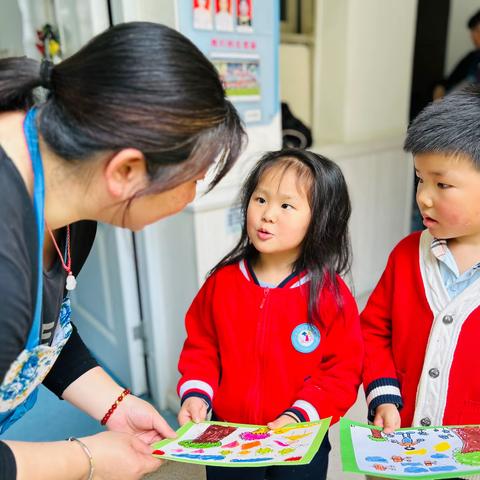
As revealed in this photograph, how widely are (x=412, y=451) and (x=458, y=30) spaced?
376cm

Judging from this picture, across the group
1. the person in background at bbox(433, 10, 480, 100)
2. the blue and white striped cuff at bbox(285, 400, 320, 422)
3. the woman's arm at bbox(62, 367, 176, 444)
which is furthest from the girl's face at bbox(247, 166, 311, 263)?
the person in background at bbox(433, 10, 480, 100)

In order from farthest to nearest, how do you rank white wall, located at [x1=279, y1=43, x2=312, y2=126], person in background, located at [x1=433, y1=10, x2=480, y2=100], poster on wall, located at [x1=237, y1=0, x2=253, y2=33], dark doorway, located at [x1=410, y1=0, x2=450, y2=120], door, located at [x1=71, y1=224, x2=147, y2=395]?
dark doorway, located at [x1=410, y1=0, x2=450, y2=120], person in background, located at [x1=433, y1=10, x2=480, y2=100], white wall, located at [x1=279, y1=43, x2=312, y2=126], door, located at [x1=71, y1=224, x2=147, y2=395], poster on wall, located at [x1=237, y1=0, x2=253, y2=33]

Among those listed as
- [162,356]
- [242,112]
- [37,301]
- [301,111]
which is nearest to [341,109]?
[301,111]

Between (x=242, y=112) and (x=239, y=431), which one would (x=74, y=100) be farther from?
(x=242, y=112)

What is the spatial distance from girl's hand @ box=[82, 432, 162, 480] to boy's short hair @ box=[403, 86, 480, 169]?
0.72 meters

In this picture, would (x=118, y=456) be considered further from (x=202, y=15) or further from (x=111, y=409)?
(x=202, y=15)

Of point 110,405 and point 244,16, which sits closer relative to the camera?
point 110,405

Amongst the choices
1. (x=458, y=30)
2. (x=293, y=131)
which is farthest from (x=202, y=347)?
(x=458, y=30)

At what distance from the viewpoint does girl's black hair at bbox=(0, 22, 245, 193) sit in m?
0.60

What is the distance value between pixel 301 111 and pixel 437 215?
1.87m

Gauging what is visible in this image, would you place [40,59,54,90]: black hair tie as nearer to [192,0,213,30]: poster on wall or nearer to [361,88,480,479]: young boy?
[361,88,480,479]: young boy

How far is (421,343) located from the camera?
0.92 meters

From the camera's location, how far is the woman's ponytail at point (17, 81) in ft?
2.13

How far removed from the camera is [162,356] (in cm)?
186
